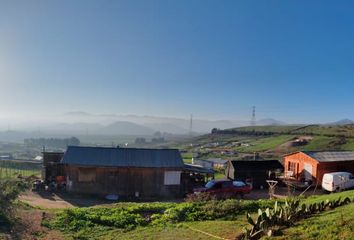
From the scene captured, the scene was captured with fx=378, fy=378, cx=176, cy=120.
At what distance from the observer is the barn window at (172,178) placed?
33.5 meters

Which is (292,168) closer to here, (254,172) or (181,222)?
(254,172)

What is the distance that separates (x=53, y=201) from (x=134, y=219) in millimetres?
14599

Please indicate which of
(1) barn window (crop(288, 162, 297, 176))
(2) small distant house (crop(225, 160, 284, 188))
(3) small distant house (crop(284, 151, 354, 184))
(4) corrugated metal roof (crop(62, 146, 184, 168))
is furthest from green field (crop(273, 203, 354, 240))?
(1) barn window (crop(288, 162, 297, 176))

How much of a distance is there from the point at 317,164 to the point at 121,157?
18223 millimetres

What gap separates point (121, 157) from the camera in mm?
34062

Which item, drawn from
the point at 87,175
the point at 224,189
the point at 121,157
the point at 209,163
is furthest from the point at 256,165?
the point at 209,163

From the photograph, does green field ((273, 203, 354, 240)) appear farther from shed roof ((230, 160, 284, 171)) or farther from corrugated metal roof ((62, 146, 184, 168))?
shed roof ((230, 160, 284, 171))

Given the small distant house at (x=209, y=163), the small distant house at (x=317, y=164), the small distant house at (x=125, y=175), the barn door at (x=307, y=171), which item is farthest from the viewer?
the small distant house at (x=209, y=163)

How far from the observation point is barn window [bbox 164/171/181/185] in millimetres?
33500

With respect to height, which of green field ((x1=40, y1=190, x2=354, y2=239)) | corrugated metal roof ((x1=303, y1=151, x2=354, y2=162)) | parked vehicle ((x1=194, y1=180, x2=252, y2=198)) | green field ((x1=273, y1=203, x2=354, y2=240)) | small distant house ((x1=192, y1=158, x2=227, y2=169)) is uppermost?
corrugated metal roof ((x1=303, y1=151, x2=354, y2=162))

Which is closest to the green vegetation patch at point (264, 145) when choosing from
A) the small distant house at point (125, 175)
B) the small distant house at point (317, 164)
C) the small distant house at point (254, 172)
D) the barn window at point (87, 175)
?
the small distant house at point (317, 164)

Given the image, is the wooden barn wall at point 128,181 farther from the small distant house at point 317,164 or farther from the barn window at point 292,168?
the barn window at point 292,168

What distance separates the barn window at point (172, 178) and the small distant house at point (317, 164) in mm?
12237

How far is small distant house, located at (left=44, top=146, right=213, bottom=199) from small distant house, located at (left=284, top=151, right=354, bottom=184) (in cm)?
1234
